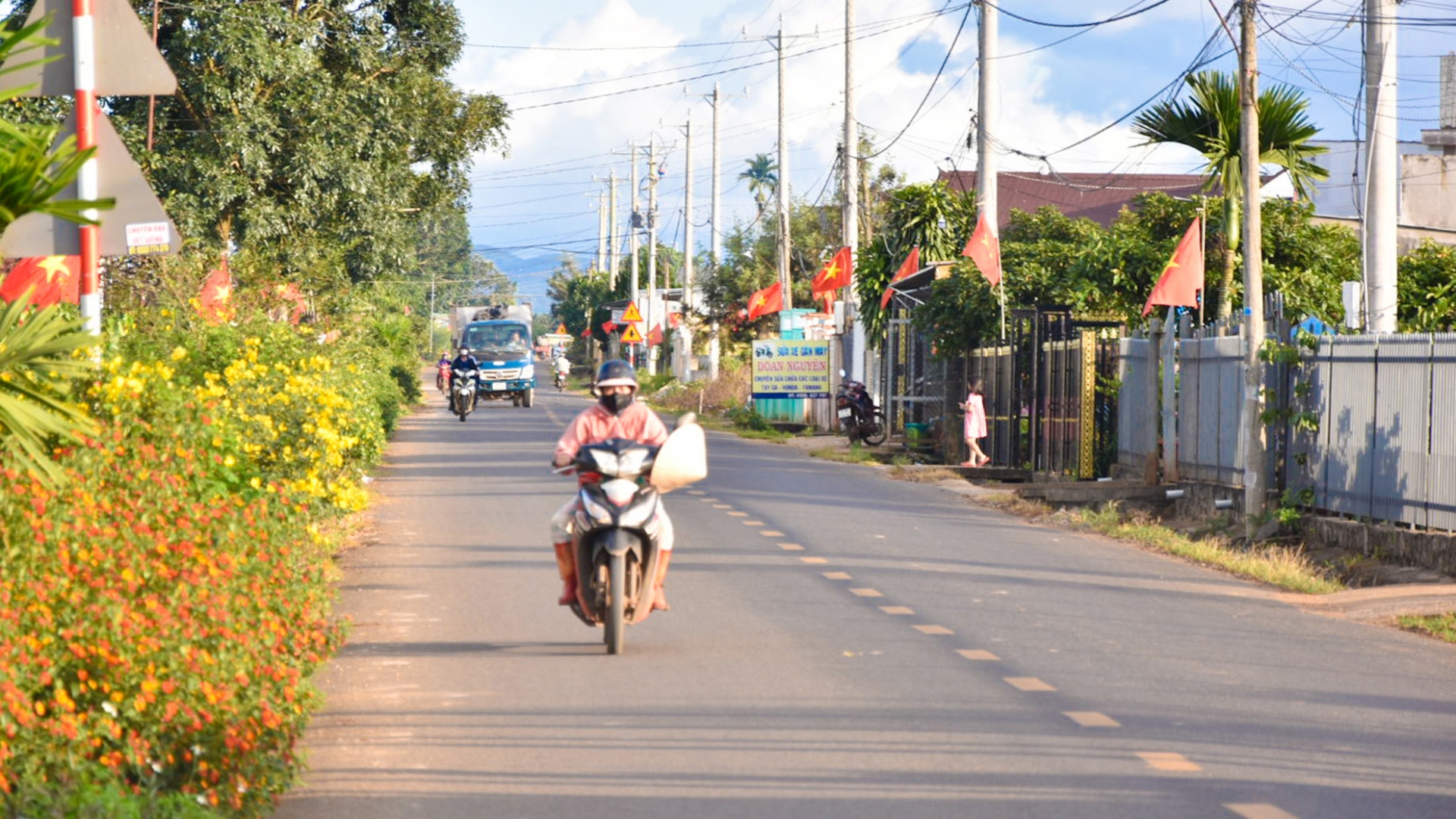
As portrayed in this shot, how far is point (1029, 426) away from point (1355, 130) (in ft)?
29.6

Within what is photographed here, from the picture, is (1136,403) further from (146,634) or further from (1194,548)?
(146,634)

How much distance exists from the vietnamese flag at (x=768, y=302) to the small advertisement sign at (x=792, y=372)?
24.1 feet

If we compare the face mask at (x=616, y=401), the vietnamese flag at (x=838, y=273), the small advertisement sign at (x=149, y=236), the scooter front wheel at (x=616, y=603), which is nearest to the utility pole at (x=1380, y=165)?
the face mask at (x=616, y=401)

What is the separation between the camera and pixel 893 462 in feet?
99.7

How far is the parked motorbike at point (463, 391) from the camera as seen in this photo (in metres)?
43.1

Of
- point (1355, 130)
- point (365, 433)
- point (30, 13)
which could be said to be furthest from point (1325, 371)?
point (30, 13)

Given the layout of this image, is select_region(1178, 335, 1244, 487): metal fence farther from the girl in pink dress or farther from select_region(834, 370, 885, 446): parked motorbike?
select_region(834, 370, 885, 446): parked motorbike

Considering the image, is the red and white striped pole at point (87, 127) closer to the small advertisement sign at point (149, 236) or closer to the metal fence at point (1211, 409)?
the small advertisement sign at point (149, 236)

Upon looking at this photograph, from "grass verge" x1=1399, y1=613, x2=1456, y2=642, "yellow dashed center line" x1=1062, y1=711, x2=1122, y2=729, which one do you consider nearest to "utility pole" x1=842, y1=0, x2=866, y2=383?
"grass verge" x1=1399, y1=613, x2=1456, y2=642

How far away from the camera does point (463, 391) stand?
43094mm

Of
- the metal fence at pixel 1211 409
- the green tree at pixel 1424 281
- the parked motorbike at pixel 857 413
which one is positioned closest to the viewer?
the metal fence at pixel 1211 409

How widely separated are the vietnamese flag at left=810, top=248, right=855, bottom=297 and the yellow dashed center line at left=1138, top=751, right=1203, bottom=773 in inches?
1239

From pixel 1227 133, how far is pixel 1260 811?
51.7ft

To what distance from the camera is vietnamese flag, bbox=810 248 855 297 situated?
128 ft
